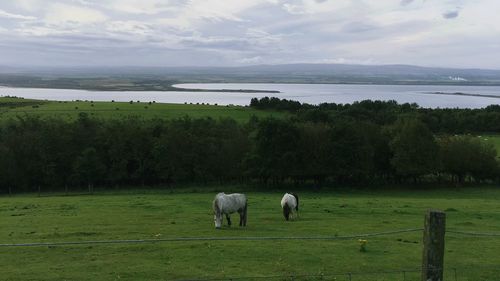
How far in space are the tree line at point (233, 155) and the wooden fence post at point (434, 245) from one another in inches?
2056

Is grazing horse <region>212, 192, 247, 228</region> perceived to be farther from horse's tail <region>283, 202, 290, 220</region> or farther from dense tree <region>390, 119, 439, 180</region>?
dense tree <region>390, 119, 439, 180</region>

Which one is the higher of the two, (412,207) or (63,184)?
(412,207)

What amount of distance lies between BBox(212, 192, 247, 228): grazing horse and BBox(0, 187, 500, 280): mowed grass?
1.97 ft

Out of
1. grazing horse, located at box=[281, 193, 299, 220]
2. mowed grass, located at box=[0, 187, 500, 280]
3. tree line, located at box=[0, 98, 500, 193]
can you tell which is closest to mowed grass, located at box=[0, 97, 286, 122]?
tree line, located at box=[0, 98, 500, 193]

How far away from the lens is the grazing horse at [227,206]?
24.3 m

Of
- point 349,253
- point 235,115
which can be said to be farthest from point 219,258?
point 235,115

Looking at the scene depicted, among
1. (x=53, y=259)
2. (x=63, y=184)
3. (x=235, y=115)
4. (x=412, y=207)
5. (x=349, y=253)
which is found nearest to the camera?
(x=53, y=259)

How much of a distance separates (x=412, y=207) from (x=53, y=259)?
26032 mm

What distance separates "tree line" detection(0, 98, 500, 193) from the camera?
62.5 m

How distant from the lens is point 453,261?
17875mm

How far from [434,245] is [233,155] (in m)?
58.5

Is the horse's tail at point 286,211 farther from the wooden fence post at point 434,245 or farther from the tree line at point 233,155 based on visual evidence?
the tree line at point 233,155

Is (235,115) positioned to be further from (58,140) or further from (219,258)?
(219,258)

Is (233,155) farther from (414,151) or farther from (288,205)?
(288,205)
